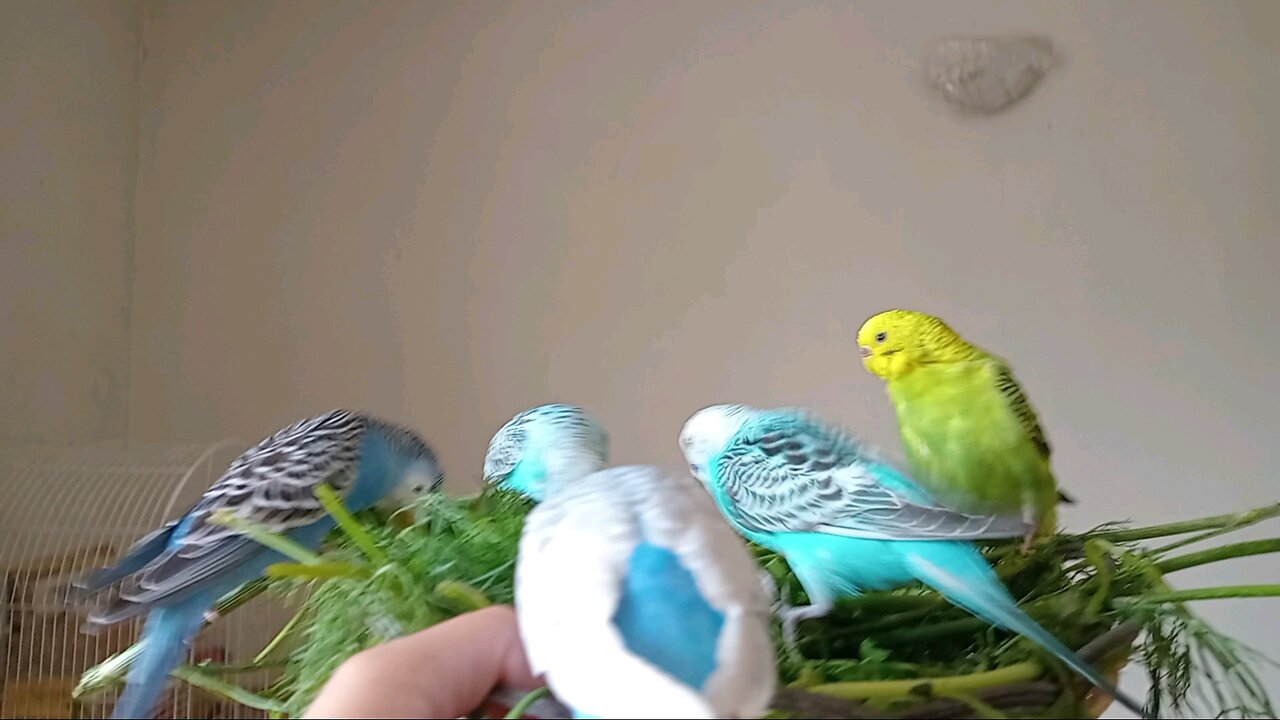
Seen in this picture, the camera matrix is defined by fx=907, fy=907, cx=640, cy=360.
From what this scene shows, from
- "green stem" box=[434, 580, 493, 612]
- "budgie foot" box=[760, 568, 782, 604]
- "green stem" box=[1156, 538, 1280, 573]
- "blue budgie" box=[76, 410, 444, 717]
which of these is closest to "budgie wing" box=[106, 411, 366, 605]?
"blue budgie" box=[76, 410, 444, 717]

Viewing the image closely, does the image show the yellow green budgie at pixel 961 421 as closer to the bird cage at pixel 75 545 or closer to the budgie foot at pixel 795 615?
the budgie foot at pixel 795 615

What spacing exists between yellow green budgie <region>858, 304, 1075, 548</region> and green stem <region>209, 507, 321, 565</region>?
31cm

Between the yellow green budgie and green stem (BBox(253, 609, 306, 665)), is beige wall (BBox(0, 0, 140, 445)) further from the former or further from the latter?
the yellow green budgie

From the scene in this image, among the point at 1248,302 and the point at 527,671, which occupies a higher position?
the point at 1248,302

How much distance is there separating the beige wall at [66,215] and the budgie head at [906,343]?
963 millimetres

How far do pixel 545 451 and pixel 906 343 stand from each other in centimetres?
23

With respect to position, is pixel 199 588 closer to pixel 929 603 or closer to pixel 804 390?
pixel 929 603

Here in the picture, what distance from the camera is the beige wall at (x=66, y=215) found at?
103 centimetres

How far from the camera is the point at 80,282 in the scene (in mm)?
1149

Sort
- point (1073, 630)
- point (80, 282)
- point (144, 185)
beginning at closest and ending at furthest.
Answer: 1. point (1073, 630)
2. point (80, 282)
3. point (144, 185)

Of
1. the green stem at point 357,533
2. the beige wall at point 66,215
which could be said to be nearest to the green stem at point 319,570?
the green stem at point 357,533

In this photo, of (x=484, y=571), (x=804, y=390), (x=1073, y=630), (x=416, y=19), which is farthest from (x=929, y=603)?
(x=416, y=19)

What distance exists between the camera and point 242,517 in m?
0.49

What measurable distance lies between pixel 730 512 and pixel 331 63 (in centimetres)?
103
